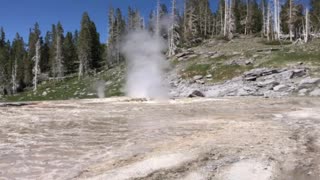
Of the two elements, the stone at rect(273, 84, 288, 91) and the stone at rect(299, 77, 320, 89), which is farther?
the stone at rect(273, 84, 288, 91)

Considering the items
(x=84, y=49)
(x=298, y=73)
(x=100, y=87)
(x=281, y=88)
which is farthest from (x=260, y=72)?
(x=84, y=49)

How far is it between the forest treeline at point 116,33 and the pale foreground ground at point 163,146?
232 ft

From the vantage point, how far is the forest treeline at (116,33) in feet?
321

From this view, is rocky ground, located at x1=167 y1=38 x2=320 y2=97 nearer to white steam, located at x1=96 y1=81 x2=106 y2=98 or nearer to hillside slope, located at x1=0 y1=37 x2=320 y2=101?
hillside slope, located at x1=0 y1=37 x2=320 y2=101

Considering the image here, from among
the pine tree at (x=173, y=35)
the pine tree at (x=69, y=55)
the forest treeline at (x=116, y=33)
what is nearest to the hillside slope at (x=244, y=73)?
the pine tree at (x=173, y=35)

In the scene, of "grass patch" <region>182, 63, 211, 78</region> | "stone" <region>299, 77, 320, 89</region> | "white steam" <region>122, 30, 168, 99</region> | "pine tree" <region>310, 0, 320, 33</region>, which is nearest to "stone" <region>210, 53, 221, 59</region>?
"grass patch" <region>182, 63, 211, 78</region>

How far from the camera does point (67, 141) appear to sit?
15633mm

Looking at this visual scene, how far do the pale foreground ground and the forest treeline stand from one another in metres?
70.7

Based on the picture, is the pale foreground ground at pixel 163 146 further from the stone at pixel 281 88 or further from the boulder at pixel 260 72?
the boulder at pixel 260 72

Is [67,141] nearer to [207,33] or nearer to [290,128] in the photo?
[290,128]

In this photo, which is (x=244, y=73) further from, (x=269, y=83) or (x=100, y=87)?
(x=100, y=87)

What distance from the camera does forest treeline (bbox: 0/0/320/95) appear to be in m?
97.9

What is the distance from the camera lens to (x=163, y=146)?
14.2 m

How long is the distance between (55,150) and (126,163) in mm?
2978
